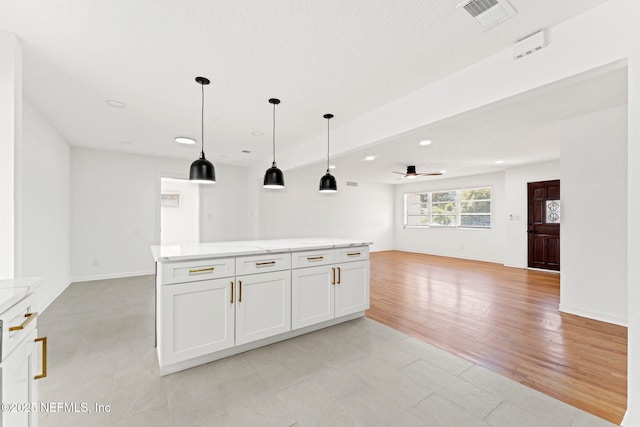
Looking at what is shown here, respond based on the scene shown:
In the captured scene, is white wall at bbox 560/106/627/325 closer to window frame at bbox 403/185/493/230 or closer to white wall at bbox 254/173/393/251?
window frame at bbox 403/185/493/230

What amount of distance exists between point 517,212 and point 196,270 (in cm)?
734

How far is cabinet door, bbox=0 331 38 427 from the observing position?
36.5 inches

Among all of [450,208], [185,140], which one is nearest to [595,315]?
[450,208]

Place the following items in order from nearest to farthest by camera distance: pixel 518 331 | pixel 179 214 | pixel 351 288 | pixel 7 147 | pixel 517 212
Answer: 1. pixel 7 147
2. pixel 518 331
3. pixel 351 288
4. pixel 517 212
5. pixel 179 214

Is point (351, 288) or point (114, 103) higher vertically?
point (114, 103)

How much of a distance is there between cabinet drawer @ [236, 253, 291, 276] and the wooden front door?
21.0ft

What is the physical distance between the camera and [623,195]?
3061 mm

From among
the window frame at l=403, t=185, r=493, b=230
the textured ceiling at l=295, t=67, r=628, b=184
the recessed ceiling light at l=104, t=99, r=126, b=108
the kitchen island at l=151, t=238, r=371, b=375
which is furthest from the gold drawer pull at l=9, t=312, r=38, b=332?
the window frame at l=403, t=185, r=493, b=230

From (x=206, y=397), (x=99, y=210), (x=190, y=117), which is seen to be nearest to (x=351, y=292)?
(x=206, y=397)

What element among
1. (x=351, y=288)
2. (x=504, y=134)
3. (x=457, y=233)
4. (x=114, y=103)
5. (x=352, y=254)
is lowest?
(x=351, y=288)

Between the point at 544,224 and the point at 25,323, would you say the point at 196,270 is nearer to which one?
the point at 25,323

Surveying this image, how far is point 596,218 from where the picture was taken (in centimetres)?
328

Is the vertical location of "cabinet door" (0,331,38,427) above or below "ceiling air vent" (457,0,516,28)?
below

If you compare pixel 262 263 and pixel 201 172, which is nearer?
pixel 262 263
